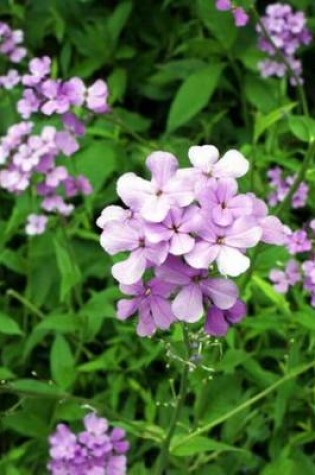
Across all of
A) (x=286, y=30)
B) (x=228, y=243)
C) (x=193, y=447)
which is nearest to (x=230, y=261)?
(x=228, y=243)

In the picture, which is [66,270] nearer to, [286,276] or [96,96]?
[96,96]

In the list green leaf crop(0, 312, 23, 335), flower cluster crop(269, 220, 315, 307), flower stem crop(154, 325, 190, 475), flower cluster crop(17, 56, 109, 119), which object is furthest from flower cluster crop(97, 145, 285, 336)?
flower cluster crop(17, 56, 109, 119)

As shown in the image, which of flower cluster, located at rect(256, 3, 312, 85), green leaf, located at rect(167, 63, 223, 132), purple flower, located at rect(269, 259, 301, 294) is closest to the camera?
purple flower, located at rect(269, 259, 301, 294)

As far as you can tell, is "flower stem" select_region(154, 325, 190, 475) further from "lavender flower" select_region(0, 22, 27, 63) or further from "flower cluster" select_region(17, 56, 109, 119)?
"lavender flower" select_region(0, 22, 27, 63)

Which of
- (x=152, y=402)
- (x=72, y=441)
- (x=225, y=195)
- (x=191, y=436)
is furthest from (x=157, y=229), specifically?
(x=152, y=402)

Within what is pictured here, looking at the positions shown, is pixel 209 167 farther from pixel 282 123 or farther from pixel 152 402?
pixel 282 123

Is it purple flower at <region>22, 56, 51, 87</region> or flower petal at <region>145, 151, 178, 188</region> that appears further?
purple flower at <region>22, 56, 51, 87</region>

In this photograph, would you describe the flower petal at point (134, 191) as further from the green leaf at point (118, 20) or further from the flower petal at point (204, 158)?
the green leaf at point (118, 20)
